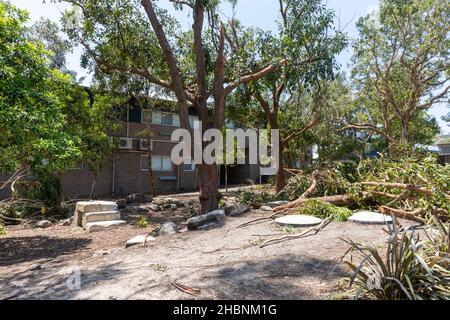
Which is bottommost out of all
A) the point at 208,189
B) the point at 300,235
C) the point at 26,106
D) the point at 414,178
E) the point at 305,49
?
the point at 300,235

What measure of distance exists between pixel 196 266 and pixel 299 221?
123 inches

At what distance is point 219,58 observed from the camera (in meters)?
10.3

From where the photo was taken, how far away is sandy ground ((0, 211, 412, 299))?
12.2ft

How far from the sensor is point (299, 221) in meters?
7.14

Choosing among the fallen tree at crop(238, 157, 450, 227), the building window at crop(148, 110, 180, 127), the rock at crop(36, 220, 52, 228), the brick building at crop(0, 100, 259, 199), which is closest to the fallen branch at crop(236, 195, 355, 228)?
the fallen tree at crop(238, 157, 450, 227)

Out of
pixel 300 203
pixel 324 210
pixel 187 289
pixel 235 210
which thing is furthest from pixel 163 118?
pixel 187 289

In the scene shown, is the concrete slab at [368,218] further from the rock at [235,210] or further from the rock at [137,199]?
the rock at [137,199]

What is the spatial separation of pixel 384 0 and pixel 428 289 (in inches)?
611

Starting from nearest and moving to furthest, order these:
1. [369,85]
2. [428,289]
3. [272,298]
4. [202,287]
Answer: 1. [428,289]
2. [272,298]
3. [202,287]
4. [369,85]

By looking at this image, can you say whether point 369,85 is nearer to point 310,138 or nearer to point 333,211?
point 310,138

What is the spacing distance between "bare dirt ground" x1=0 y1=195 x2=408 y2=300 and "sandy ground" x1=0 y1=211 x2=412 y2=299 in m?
0.01

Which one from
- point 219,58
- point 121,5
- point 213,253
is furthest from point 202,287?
point 121,5

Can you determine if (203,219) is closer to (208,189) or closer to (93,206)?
(208,189)

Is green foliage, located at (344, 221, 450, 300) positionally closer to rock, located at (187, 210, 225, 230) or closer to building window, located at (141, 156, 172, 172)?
rock, located at (187, 210, 225, 230)
